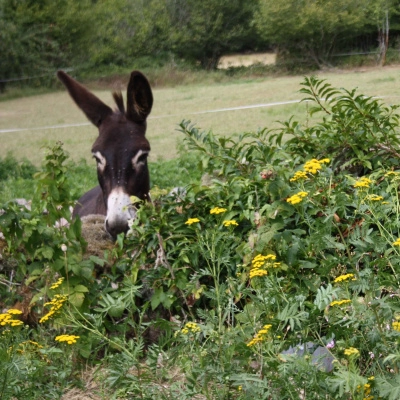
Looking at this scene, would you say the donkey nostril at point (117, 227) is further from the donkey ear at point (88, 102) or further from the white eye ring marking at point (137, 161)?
the donkey ear at point (88, 102)

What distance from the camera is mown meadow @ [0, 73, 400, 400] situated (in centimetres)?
304

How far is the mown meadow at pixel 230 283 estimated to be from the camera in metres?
3.04

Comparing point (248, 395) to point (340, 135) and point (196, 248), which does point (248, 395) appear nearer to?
point (196, 248)

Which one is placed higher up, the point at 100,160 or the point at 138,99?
the point at 138,99

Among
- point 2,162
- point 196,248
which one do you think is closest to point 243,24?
point 2,162

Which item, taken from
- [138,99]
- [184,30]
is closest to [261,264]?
[138,99]

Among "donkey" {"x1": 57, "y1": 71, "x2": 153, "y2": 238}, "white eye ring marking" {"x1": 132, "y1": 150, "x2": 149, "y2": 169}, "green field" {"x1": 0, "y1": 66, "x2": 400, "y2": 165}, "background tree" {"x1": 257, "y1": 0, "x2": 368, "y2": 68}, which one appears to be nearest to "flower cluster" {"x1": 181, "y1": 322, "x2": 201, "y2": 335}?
"donkey" {"x1": 57, "y1": 71, "x2": 153, "y2": 238}

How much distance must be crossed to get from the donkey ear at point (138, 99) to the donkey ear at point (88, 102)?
0.22 m

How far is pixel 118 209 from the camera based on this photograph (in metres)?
5.47

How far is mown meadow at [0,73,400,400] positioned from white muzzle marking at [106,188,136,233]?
1.71 ft

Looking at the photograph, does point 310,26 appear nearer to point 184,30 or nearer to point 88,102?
point 184,30

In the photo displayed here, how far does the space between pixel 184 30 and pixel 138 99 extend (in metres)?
2.71

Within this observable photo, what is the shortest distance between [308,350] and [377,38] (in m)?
5.83

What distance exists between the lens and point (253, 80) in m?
8.91
